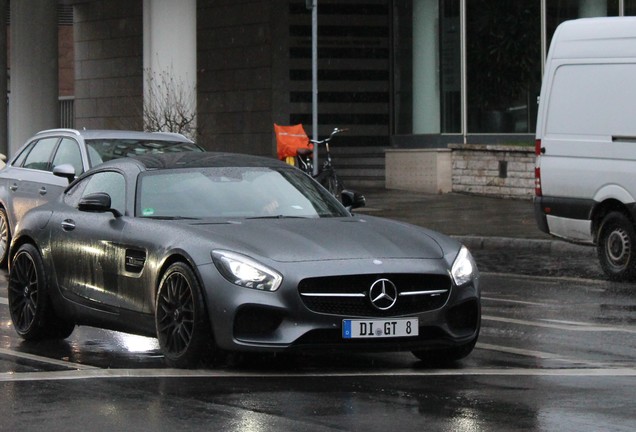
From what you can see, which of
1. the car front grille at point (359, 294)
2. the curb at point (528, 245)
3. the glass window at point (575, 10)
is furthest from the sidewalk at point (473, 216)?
the car front grille at point (359, 294)

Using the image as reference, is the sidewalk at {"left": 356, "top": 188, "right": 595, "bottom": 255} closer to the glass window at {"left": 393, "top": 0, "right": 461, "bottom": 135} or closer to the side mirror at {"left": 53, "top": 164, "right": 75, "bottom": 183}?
the glass window at {"left": 393, "top": 0, "right": 461, "bottom": 135}

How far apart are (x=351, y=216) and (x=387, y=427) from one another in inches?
134

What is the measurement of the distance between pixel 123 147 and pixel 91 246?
6168 millimetres

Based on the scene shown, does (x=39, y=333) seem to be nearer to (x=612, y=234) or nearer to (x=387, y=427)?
(x=387, y=427)

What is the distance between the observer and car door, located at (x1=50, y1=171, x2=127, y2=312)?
Result: 1058cm

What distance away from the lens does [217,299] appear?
30.8 ft

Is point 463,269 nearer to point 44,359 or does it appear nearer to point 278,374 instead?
point 278,374

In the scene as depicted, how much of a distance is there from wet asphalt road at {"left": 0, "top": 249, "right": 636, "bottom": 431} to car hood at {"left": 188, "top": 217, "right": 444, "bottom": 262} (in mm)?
699

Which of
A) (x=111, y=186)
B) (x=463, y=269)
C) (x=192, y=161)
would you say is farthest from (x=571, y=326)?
(x=111, y=186)

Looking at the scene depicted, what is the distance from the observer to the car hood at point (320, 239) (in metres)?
9.48

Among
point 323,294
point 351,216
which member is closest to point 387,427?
point 323,294

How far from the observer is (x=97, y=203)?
10.6m

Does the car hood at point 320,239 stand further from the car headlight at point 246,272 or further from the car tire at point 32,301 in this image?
the car tire at point 32,301

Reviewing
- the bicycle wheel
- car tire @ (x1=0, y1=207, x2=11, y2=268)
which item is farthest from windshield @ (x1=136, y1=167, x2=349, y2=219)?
the bicycle wheel
